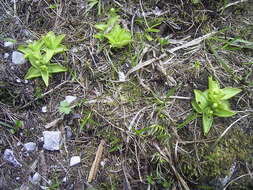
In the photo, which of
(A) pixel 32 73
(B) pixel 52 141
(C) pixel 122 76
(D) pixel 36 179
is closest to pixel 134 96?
(C) pixel 122 76

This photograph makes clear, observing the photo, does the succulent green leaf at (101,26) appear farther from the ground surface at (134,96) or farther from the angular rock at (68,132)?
the angular rock at (68,132)

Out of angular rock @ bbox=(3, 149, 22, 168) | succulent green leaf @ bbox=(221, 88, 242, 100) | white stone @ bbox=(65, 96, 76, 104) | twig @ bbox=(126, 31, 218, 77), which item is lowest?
angular rock @ bbox=(3, 149, 22, 168)

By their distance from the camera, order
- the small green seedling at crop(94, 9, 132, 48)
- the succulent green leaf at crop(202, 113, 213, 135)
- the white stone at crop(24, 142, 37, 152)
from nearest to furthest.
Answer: the succulent green leaf at crop(202, 113, 213, 135) < the white stone at crop(24, 142, 37, 152) < the small green seedling at crop(94, 9, 132, 48)

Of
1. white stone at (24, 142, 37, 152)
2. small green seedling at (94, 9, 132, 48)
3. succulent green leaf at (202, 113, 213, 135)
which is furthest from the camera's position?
small green seedling at (94, 9, 132, 48)

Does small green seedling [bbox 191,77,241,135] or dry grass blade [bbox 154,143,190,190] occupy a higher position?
small green seedling [bbox 191,77,241,135]

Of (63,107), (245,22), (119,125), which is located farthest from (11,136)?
(245,22)

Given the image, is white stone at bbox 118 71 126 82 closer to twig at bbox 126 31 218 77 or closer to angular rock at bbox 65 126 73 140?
twig at bbox 126 31 218 77

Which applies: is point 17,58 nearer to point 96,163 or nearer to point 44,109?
point 44,109

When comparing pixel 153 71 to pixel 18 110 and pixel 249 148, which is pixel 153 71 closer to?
pixel 249 148

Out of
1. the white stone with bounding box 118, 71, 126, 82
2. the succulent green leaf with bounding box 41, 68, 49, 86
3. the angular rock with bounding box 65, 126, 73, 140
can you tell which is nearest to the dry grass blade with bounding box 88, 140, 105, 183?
the angular rock with bounding box 65, 126, 73, 140
